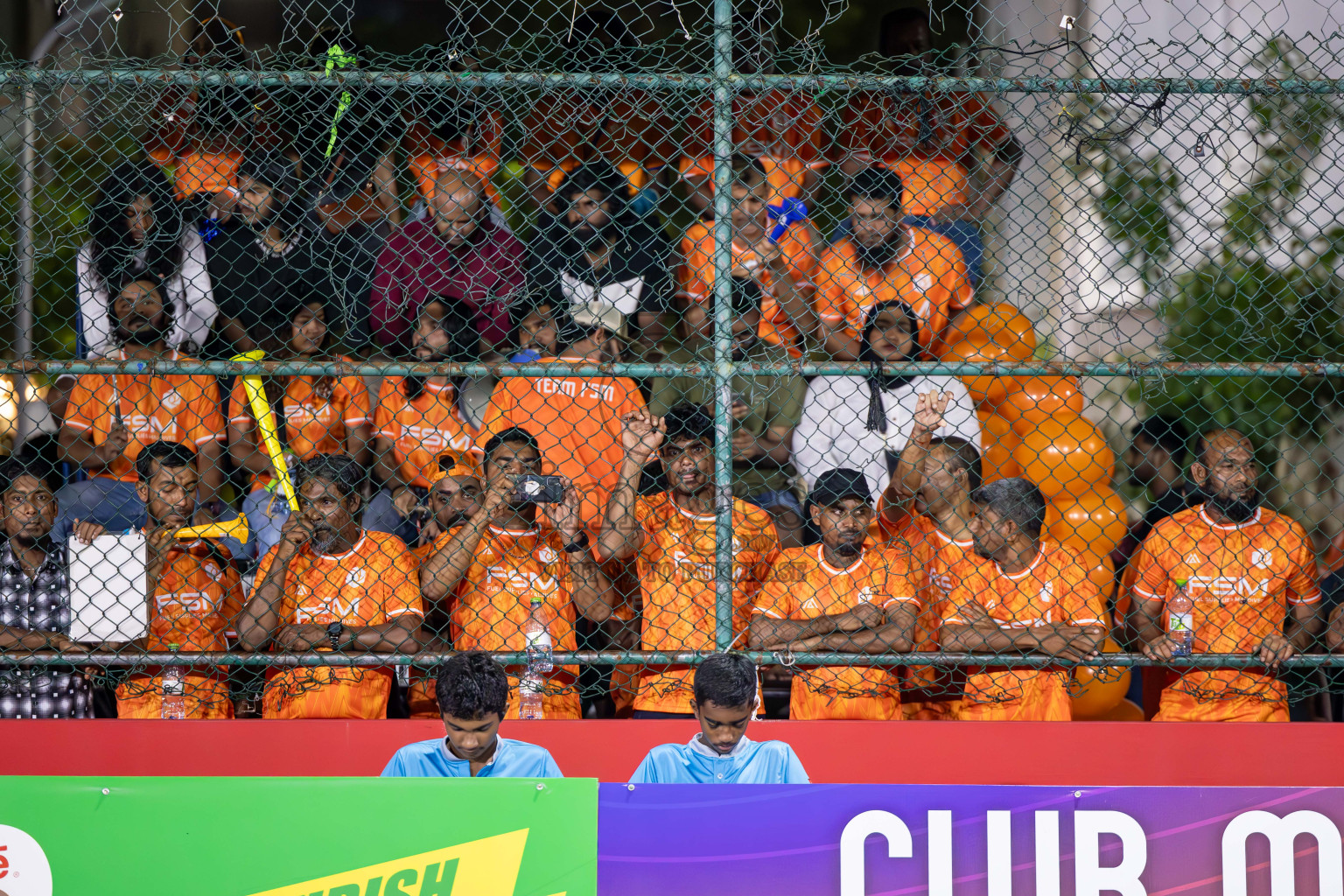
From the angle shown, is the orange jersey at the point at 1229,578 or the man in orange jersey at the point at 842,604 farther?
the orange jersey at the point at 1229,578

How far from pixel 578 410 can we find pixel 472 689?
5.63ft

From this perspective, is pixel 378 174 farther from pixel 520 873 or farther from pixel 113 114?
pixel 520 873

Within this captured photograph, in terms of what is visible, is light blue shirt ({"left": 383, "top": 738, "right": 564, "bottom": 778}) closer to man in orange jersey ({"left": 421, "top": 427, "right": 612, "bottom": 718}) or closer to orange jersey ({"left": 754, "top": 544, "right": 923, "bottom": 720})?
man in orange jersey ({"left": 421, "top": 427, "right": 612, "bottom": 718})

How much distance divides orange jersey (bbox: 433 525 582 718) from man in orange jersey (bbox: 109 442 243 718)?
0.87m

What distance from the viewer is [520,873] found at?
9.82 ft

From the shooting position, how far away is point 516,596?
4512 millimetres

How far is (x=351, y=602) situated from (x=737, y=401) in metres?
1.56

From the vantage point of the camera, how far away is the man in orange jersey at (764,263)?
4727 millimetres

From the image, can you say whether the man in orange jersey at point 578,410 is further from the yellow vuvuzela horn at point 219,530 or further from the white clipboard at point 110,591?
the white clipboard at point 110,591

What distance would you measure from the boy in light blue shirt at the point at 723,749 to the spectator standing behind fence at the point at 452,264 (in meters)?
1.99

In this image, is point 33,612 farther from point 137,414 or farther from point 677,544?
point 677,544

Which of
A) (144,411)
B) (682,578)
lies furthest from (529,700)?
(144,411)

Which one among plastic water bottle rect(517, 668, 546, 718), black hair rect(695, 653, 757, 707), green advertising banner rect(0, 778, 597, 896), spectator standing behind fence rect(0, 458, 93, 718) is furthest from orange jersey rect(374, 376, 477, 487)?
green advertising banner rect(0, 778, 597, 896)

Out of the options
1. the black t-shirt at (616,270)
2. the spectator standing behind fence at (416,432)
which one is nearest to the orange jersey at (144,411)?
the spectator standing behind fence at (416,432)
